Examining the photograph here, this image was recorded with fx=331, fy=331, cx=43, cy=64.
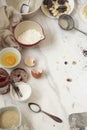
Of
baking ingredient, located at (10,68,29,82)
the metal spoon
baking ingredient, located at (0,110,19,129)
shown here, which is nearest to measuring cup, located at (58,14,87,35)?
the metal spoon

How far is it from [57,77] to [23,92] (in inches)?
5.1

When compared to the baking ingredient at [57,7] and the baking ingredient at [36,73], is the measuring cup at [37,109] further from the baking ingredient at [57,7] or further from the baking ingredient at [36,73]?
the baking ingredient at [57,7]

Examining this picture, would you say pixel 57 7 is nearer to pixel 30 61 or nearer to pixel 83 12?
pixel 83 12

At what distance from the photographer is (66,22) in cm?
120

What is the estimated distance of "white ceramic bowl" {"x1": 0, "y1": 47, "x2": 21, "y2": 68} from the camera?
107 centimetres

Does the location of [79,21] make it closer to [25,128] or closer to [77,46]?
[77,46]

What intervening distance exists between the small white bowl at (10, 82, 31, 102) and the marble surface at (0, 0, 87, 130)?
0.02 meters

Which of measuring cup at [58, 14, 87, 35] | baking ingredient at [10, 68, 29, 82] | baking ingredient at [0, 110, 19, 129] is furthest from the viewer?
measuring cup at [58, 14, 87, 35]

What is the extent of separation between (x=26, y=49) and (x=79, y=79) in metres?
0.21

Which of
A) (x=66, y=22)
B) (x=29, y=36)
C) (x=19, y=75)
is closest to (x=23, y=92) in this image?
(x=19, y=75)

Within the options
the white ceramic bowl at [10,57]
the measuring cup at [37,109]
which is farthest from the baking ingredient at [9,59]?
the measuring cup at [37,109]

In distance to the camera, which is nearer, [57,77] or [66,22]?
[57,77]

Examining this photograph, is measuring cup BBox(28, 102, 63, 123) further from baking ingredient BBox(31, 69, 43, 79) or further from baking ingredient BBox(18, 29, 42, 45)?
baking ingredient BBox(18, 29, 42, 45)

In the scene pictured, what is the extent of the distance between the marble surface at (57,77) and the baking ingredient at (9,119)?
0.12 ft
